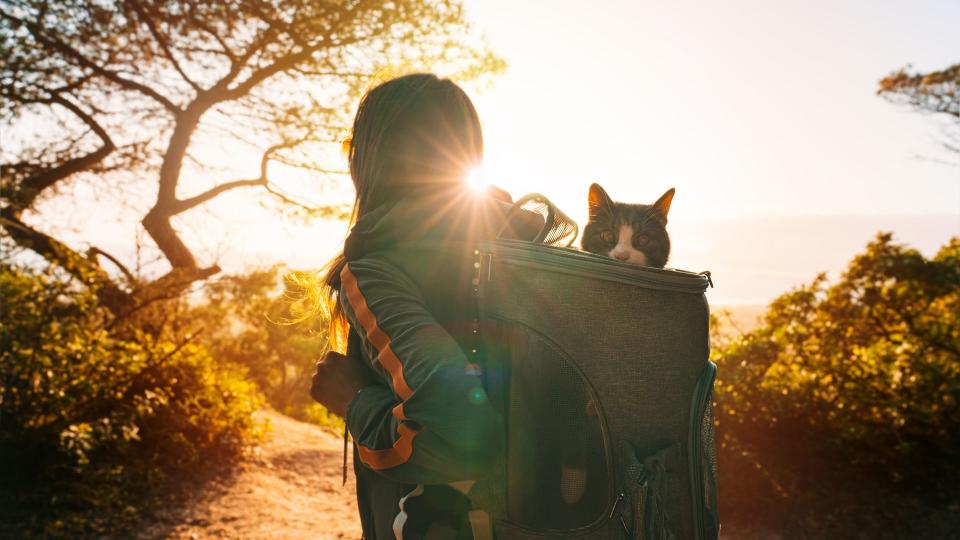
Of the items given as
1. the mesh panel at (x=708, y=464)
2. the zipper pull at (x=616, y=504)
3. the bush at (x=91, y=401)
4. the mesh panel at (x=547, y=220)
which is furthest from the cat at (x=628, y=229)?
the bush at (x=91, y=401)

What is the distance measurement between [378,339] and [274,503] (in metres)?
5.22

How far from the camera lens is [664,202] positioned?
2902mm

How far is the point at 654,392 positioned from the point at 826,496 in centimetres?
508

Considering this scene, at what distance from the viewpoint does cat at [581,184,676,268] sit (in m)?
Answer: 2.84

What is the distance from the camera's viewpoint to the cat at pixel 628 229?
2.83 metres

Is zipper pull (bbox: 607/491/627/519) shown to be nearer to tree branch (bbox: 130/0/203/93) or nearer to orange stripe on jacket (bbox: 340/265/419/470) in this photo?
orange stripe on jacket (bbox: 340/265/419/470)

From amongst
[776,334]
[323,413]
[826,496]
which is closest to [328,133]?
[323,413]

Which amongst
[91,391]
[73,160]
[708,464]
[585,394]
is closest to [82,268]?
[91,391]

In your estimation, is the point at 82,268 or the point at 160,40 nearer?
the point at 82,268

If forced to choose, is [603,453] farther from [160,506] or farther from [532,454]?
[160,506]

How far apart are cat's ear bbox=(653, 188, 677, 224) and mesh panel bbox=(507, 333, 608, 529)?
6.69 ft

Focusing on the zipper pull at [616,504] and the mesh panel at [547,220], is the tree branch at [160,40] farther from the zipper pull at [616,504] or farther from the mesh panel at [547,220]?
the zipper pull at [616,504]

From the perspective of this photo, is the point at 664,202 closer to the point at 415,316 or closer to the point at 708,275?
the point at 708,275

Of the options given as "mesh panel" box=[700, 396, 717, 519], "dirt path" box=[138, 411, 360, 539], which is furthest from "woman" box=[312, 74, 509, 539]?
"dirt path" box=[138, 411, 360, 539]
